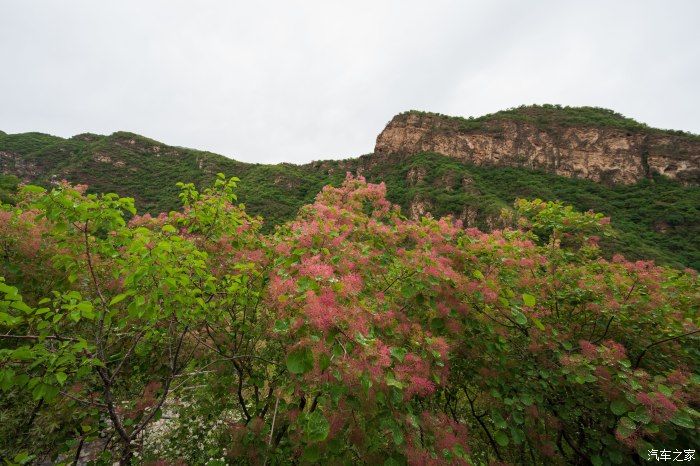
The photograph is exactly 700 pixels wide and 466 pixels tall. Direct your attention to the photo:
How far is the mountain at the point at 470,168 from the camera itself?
55.9m

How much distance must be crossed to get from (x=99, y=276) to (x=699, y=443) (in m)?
8.28

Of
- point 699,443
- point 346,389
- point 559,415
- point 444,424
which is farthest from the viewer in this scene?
point 559,415

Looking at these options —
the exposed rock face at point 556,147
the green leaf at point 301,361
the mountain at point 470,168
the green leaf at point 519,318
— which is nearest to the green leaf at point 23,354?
the green leaf at point 301,361

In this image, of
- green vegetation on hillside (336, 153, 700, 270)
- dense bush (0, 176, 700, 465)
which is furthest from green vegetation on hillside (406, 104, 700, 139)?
dense bush (0, 176, 700, 465)

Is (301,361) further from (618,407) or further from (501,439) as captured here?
(618,407)

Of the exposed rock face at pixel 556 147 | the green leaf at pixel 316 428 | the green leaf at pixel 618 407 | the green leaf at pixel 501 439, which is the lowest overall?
the green leaf at pixel 501 439

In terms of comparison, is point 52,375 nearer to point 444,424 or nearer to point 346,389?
point 346,389

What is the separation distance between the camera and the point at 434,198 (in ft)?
208

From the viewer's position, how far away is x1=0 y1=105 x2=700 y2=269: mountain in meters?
55.9

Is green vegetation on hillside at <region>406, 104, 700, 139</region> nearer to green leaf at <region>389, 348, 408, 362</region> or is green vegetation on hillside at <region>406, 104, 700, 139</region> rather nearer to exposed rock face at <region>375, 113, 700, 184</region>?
exposed rock face at <region>375, 113, 700, 184</region>

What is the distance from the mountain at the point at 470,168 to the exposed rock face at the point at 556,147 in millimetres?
250

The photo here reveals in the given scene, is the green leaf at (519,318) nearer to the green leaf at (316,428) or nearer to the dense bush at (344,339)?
the dense bush at (344,339)

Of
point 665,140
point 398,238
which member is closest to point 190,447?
point 398,238

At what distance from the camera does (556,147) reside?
75.7 metres
